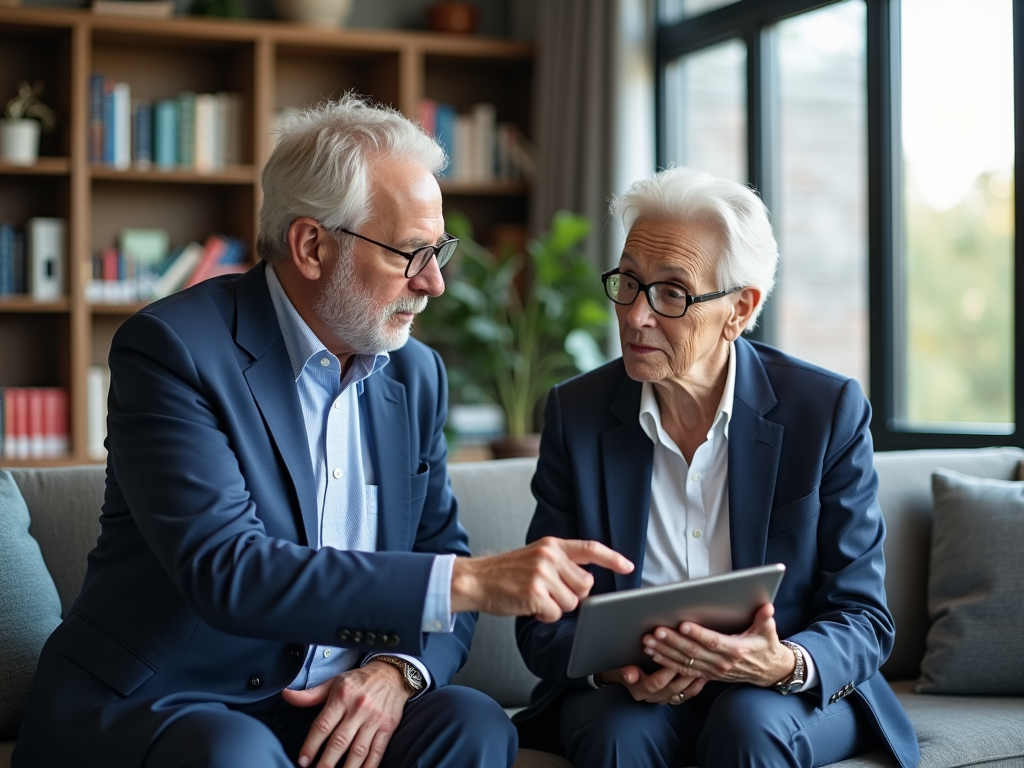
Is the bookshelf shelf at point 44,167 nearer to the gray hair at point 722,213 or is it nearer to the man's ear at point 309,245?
the man's ear at point 309,245

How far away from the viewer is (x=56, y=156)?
465cm

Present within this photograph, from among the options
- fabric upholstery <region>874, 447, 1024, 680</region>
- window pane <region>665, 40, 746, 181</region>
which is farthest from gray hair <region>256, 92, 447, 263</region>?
window pane <region>665, 40, 746, 181</region>

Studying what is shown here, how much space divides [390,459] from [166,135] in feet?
10.4

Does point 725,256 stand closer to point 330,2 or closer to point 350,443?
point 350,443

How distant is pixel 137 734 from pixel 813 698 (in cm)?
97

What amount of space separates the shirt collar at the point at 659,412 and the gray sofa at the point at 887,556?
0.44 meters

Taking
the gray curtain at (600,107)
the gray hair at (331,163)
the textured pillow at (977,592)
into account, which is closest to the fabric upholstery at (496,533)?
the gray hair at (331,163)

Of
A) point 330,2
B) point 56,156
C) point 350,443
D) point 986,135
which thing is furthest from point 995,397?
point 56,156

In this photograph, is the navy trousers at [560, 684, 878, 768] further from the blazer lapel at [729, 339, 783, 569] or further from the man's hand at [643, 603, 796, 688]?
the blazer lapel at [729, 339, 783, 569]

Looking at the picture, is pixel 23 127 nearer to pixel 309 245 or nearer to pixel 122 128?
pixel 122 128

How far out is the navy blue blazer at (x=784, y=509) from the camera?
6.12 feet

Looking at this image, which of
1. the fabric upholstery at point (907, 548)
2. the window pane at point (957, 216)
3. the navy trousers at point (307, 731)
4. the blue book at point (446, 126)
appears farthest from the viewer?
the blue book at point (446, 126)

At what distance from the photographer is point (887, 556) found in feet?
7.80

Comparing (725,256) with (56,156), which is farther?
(56,156)
